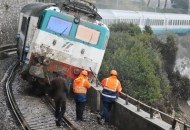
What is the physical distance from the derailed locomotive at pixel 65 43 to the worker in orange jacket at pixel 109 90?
95.2 inches

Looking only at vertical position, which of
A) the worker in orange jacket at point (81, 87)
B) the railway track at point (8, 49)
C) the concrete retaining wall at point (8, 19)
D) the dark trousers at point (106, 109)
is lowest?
the railway track at point (8, 49)

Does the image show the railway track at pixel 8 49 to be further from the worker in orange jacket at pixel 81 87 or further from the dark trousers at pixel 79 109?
the worker in orange jacket at pixel 81 87

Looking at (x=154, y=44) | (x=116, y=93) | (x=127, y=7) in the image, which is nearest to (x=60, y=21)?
(x=116, y=93)

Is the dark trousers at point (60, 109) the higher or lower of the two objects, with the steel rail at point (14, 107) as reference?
higher

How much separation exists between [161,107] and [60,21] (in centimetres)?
1129

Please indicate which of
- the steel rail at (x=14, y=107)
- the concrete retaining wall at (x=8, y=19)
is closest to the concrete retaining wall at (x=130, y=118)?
the steel rail at (x=14, y=107)

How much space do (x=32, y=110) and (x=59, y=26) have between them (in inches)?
121

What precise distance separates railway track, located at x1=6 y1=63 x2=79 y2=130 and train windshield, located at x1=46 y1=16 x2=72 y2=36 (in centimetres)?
236

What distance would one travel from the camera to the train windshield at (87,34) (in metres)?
12.9

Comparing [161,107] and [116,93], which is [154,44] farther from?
[116,93]

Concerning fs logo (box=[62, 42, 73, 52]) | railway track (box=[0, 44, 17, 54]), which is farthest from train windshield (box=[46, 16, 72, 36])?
railway track (box=[0, 44, 17, 54])

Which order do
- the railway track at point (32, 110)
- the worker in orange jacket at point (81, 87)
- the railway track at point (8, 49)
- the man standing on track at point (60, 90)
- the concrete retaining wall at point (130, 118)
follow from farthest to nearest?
the railway track at point (8, 49) → the worker in orange jacket at point (81, 87) → the railway track at point (32, 110) → the man standing on track at point (60, 90) → the concrete retaining wall at point (130, 118)

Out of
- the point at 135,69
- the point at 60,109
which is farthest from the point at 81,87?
the point at 135,69

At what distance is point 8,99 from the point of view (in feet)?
40.4
